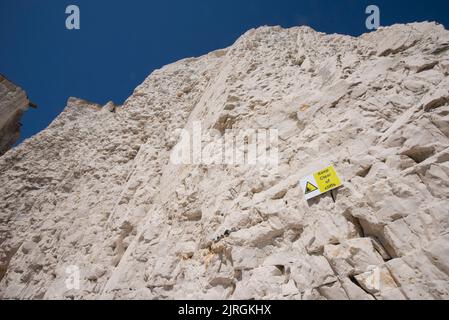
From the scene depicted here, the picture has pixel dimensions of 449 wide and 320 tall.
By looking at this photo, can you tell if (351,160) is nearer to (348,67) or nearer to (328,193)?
(328,193)

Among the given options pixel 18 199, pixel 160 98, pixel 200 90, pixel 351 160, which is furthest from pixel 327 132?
pixel 18 199

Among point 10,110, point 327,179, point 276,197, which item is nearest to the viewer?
point 327,179

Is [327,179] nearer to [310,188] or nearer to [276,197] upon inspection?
[310,188]

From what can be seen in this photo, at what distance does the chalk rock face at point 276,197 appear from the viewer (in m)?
3.86

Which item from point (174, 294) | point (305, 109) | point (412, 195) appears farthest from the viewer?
point (305, 109)

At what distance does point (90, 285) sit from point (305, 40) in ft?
29.5

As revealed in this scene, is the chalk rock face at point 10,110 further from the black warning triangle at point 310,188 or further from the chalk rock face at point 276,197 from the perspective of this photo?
the black warning triangle at point 310,188

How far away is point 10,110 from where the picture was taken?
16.9 metres

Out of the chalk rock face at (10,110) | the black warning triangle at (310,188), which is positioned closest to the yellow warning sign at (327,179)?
the black warning triangle at (310,188)

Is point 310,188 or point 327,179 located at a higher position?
point 327,179

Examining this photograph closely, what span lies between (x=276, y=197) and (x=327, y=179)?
885 millimetres

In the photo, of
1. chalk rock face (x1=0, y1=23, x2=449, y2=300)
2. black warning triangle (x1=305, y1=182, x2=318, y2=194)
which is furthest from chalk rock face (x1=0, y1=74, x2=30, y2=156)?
black warning triangle (x1=305, y1=182, x2=318, y2=194)

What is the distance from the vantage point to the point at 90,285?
6711 mm

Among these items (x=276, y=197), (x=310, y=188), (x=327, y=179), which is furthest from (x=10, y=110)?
(x=327, y=179)
